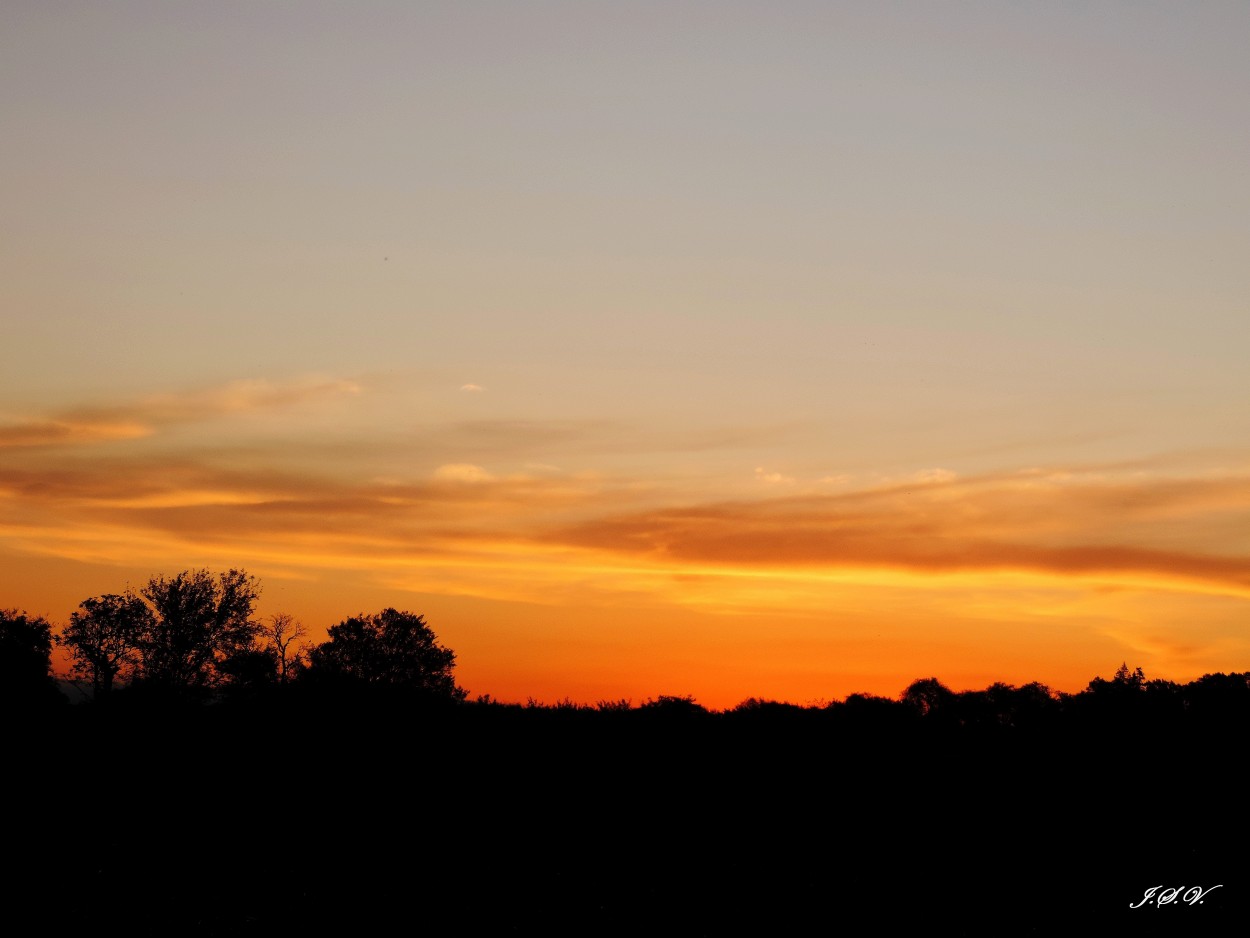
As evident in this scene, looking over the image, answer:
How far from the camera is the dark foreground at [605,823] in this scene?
24.6 meters

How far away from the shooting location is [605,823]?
30266 mm

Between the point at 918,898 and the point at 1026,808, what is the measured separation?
6.63 m

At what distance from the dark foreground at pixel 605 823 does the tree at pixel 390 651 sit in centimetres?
7301

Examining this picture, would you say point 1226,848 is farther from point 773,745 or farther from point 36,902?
point 36,902

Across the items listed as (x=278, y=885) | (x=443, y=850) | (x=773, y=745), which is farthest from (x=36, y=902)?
(x=773, y=745)

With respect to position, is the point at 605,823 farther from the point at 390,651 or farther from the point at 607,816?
the point at 390,651

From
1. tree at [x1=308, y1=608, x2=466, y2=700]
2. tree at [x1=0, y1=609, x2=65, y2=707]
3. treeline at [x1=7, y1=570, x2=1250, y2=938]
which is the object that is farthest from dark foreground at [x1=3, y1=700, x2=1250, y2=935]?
tree at [x1=308, y1=608, x2=466, y2=700]

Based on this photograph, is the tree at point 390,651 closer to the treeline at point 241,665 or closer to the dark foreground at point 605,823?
the treeline at point 241,665

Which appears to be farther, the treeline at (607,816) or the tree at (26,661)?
the tree at (26,661)

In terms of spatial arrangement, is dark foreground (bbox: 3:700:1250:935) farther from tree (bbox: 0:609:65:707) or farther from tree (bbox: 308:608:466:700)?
tree (bbox: 308:608:466:700)

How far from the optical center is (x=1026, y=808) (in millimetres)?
30594
